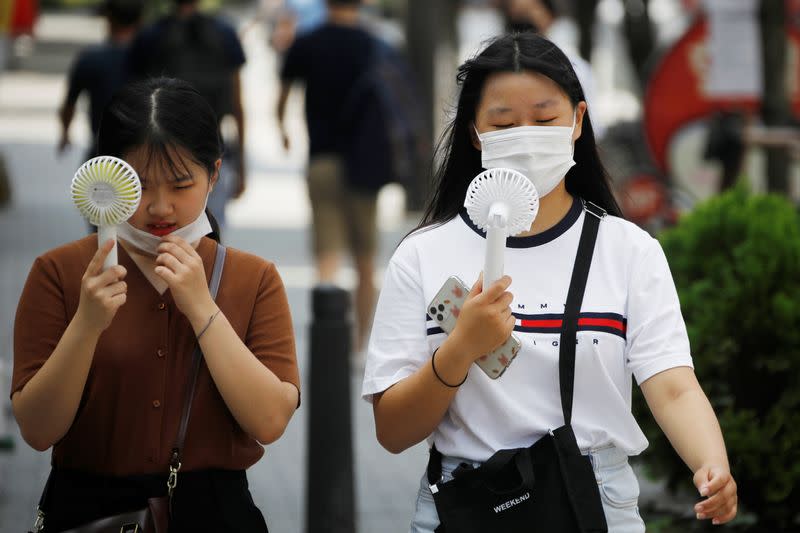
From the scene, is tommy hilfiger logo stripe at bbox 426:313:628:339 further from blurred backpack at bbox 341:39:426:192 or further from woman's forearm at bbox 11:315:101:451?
blurred backpack at bbox 341:39:426:192

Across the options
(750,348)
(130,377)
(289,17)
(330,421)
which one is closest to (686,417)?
(130,377)

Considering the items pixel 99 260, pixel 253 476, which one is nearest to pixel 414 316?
pixel 99 260

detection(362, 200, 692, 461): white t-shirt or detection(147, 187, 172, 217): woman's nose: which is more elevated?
detection(147, 187, 172, 217): woman's nose

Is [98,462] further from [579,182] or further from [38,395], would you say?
[579,182]

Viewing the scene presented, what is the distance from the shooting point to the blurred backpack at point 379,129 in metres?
7.92

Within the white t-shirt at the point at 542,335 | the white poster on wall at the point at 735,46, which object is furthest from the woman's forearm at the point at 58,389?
the white poster on wall at the point at 735,46

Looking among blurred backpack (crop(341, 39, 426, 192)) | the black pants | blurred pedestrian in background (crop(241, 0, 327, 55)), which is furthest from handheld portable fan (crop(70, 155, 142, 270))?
blurred pedestrian in background (crop(241, 0, 327, 55))

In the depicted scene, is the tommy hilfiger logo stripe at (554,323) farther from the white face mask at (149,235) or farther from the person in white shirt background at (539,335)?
the white face mask at (149,235)

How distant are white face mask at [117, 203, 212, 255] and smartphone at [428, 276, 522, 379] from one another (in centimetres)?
49

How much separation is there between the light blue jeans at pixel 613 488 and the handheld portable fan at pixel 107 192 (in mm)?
800

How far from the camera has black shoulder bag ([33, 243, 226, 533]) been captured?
2604 millimetres

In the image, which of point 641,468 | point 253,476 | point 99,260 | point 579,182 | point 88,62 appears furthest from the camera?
point 88,62

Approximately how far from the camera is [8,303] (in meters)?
9.35

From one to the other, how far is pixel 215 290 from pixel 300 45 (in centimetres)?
560
